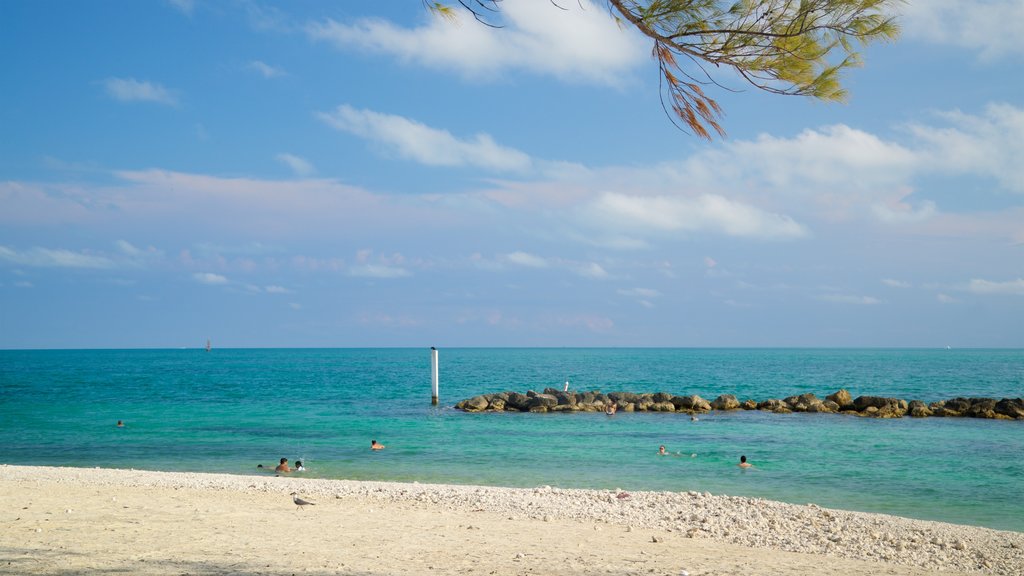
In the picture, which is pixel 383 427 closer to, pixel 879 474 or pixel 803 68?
pixel 879 474

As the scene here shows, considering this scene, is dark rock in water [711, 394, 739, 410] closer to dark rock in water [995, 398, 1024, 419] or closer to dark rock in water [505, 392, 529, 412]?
dark rock in water [505, 392, 529, 412]

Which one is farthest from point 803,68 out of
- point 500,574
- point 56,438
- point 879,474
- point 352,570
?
point 56,438

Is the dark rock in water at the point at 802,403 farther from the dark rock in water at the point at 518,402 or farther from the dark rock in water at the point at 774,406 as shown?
the dark rock in water at the point at 518,402

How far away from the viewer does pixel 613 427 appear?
32.0 m

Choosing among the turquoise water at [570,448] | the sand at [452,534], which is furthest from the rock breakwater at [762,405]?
the sand at [452,534]

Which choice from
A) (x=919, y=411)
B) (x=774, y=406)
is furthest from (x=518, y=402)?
(x=919, y=411)

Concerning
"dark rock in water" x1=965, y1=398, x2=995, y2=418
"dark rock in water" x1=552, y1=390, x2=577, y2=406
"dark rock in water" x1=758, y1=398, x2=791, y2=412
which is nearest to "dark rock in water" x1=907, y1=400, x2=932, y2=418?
"dark rock in water" x1=965, y1=398, x2=995, y2=418

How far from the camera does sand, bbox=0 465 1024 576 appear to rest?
9.98 metres

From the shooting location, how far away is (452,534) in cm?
1204

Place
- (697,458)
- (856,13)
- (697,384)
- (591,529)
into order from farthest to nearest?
(697,384) < (697,458) < (591,529) < (856,13)

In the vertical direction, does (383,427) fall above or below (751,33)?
below

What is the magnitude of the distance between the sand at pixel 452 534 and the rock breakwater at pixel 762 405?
74.7 feet

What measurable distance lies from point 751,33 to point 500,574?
669 centimetres

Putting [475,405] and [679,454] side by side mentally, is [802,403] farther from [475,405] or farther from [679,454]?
[679,454]
